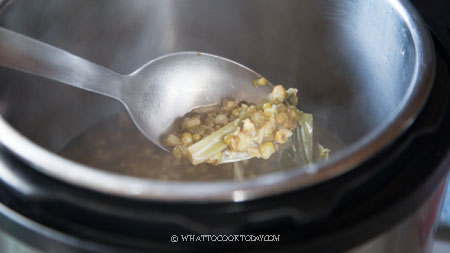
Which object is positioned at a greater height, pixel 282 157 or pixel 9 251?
pixel 282 157

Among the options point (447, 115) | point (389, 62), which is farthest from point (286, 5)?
point (447, 115)

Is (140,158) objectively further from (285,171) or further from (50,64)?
(285,171)

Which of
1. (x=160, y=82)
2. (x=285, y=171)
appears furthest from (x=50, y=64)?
(x=285, y=171)

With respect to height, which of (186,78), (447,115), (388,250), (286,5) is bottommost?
(388,250)

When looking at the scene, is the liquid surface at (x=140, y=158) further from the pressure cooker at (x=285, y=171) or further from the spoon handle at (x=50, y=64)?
the spoon handle at (x=50, y=64)

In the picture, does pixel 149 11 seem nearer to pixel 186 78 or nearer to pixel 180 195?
pixel 186 78

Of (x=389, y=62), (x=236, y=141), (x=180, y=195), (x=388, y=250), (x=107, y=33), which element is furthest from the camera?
(x=107, y=33)

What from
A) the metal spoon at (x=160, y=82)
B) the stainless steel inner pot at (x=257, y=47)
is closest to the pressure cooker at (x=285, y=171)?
the stainless steel inner pot at (x=257, y=47)
